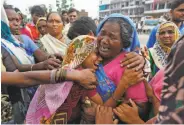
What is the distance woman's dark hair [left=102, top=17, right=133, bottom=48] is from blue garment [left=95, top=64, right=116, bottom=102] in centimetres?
28

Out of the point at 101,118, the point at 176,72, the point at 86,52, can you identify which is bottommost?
the point at 101,118

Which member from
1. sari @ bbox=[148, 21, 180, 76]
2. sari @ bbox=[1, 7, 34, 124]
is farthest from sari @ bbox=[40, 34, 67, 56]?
sari @ bbox=[1, 7, 34, 124]

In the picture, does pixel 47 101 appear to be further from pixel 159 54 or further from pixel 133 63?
pixel 159 54

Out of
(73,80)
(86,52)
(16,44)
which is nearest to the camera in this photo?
(73,80)

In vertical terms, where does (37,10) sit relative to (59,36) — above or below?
above

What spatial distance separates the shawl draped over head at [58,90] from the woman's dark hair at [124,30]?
20 cm

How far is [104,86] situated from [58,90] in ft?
0.99

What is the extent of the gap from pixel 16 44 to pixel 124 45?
39.9 inches

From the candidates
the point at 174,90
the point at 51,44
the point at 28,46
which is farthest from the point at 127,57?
the point at 51,44

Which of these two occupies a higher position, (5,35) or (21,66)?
(5,35)

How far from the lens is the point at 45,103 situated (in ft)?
5.25

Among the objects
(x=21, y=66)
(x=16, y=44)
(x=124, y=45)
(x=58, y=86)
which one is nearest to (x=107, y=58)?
(x=124, y=45)

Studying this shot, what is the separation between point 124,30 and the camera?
5.32 feet

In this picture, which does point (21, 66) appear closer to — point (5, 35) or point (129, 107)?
point (5, 35)
